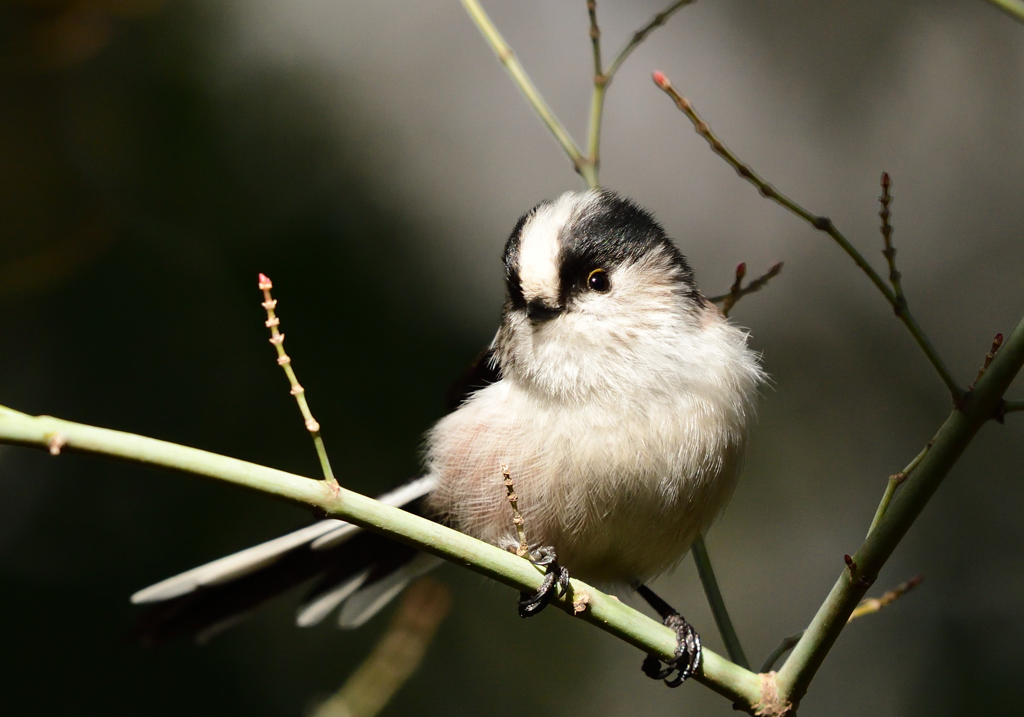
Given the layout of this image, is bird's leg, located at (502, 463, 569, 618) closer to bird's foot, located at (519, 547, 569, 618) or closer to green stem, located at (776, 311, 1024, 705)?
bird's foot, located at (519, 547, 569, 618)

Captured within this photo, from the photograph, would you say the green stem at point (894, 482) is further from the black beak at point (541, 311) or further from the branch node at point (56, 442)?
the branch node at point (56, 442)

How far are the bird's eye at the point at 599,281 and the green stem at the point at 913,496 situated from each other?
940 mm

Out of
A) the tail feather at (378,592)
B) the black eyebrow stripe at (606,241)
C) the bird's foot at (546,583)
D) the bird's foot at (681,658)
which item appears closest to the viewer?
the bird's foot at (546,583)

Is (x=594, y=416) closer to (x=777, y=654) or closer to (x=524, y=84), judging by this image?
(x=777, y=654)

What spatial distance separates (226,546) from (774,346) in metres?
3.12

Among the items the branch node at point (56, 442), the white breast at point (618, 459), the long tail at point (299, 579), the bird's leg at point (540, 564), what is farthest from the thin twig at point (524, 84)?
the branch node at point (56, 442)

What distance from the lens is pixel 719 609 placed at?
2.05 meters

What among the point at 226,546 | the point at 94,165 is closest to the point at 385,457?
the point at 226,546

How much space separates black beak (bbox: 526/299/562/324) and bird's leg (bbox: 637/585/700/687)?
2.60 feet

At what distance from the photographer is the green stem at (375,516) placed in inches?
46.8

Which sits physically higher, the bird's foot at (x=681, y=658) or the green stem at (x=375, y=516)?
the green stem at (x=375, y=516)

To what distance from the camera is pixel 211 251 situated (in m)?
4.30

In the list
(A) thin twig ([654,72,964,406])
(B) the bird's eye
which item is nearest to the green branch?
(B) the bird's eye

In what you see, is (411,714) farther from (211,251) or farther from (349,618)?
(211,251)
